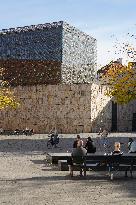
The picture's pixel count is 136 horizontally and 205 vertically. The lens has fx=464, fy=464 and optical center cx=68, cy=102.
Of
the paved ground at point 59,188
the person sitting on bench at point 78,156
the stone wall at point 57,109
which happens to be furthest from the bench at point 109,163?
the stone wall at point 57,109

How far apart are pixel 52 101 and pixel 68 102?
7.09ft

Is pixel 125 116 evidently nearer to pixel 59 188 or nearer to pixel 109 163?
pixel 109 163

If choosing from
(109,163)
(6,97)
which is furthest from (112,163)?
(6,97)

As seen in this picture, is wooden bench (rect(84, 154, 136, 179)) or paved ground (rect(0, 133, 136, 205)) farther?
wooden bench (rect(84, 154, 136, 179))

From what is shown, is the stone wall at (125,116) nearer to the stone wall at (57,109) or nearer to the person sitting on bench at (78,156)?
the stone wall at (57,109)

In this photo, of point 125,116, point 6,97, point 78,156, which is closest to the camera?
point 78,156

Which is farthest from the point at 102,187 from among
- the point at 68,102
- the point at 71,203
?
the point at 68,102

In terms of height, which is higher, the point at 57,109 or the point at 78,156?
the point at 57,109

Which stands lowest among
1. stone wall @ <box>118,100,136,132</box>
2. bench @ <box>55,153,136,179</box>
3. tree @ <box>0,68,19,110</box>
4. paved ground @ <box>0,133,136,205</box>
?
paved ground @ <box>0,133,136,205</box>

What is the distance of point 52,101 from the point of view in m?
61.2

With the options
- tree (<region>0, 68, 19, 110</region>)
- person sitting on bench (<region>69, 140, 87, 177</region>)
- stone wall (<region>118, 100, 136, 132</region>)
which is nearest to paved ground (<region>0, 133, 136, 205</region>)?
person sitting on bench (<region>69, 140, 87, 177</region>)

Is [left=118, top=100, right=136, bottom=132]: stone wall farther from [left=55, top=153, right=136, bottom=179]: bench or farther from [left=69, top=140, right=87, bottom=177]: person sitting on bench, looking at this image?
[left=69, top=140, right=87, bottom=177]: person sitting on bench

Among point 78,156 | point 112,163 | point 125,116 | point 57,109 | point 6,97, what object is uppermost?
point 6,97

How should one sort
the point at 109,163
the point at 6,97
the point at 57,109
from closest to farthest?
the point at 109,163 → the point at 6,97 → the point at 57,109
